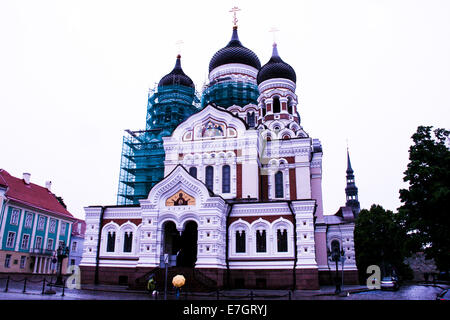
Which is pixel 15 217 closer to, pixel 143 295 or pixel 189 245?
pixel 189 245

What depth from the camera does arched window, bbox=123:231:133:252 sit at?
2553 centimetres

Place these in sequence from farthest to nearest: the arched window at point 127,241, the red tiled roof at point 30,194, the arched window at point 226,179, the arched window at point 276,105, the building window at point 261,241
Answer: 1. the arched window at point 276,105
2. the red tiled roof at point 30,194
3. the arched window at point 226,179
4. the arched window at point 127,241
5. the building window at point 261,241

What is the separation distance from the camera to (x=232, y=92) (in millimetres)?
38875

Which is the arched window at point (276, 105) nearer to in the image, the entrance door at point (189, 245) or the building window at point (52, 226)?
the entrance door at point (189, 245)

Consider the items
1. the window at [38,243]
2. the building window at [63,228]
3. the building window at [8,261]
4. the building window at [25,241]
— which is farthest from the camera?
the building window at [63,228]

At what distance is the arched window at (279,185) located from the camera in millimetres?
29391

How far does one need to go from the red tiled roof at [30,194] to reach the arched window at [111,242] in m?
Result: 13.9

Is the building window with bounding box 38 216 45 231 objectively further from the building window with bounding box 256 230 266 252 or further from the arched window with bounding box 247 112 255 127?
the building window with bounding box 256 230 266 252

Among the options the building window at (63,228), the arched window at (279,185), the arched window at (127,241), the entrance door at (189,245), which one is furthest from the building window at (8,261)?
the arched window at (279,185)

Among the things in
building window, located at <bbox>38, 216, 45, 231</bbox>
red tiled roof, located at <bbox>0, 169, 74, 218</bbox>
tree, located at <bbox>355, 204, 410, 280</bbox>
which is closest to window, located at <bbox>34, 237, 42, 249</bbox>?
building window, located at <bbox>38, 216, 45, 231</bbox>

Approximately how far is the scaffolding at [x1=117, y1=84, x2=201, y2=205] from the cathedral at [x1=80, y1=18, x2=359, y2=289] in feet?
0.57

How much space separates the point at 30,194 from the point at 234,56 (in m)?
25.9
